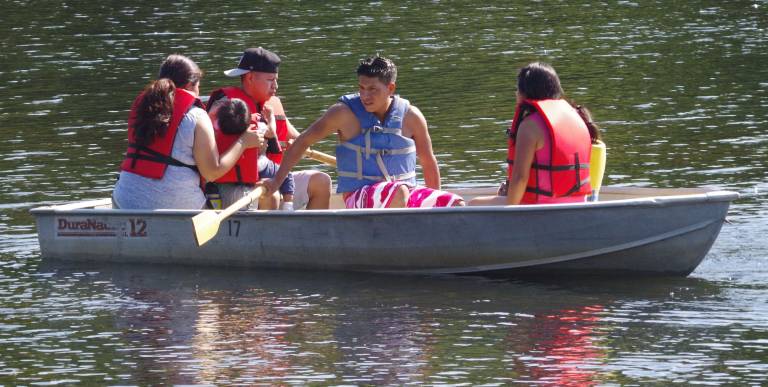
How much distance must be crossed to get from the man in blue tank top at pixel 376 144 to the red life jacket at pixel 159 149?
580mm

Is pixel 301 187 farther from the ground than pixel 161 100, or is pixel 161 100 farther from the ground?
pixel 161 100

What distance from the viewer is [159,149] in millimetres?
→ 8945

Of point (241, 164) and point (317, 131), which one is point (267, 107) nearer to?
point (241, 164)

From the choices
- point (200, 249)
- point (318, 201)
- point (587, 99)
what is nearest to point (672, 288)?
point (318, 201)

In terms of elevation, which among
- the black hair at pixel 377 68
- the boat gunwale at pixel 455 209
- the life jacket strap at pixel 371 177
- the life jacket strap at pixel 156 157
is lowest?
the boat gunwale at pixel 455 209

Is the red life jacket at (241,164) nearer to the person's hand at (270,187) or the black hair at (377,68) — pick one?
the person's hand at (270,187)

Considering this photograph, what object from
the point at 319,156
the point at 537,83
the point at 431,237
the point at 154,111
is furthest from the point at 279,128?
the point at 537,83

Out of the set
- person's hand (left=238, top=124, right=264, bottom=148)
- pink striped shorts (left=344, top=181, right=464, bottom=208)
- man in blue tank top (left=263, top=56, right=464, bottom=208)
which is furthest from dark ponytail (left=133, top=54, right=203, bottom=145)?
pink striped shorts (left=344, top=181, right=464, bottom=208)

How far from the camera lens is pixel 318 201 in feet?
30.2

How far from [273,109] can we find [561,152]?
6.69 feet

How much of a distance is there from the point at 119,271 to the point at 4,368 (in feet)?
6.99

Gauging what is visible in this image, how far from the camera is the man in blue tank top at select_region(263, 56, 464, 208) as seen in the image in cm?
860

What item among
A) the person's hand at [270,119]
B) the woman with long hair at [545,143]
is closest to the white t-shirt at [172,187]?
the person's hand at [270,119]

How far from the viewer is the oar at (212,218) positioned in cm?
862
